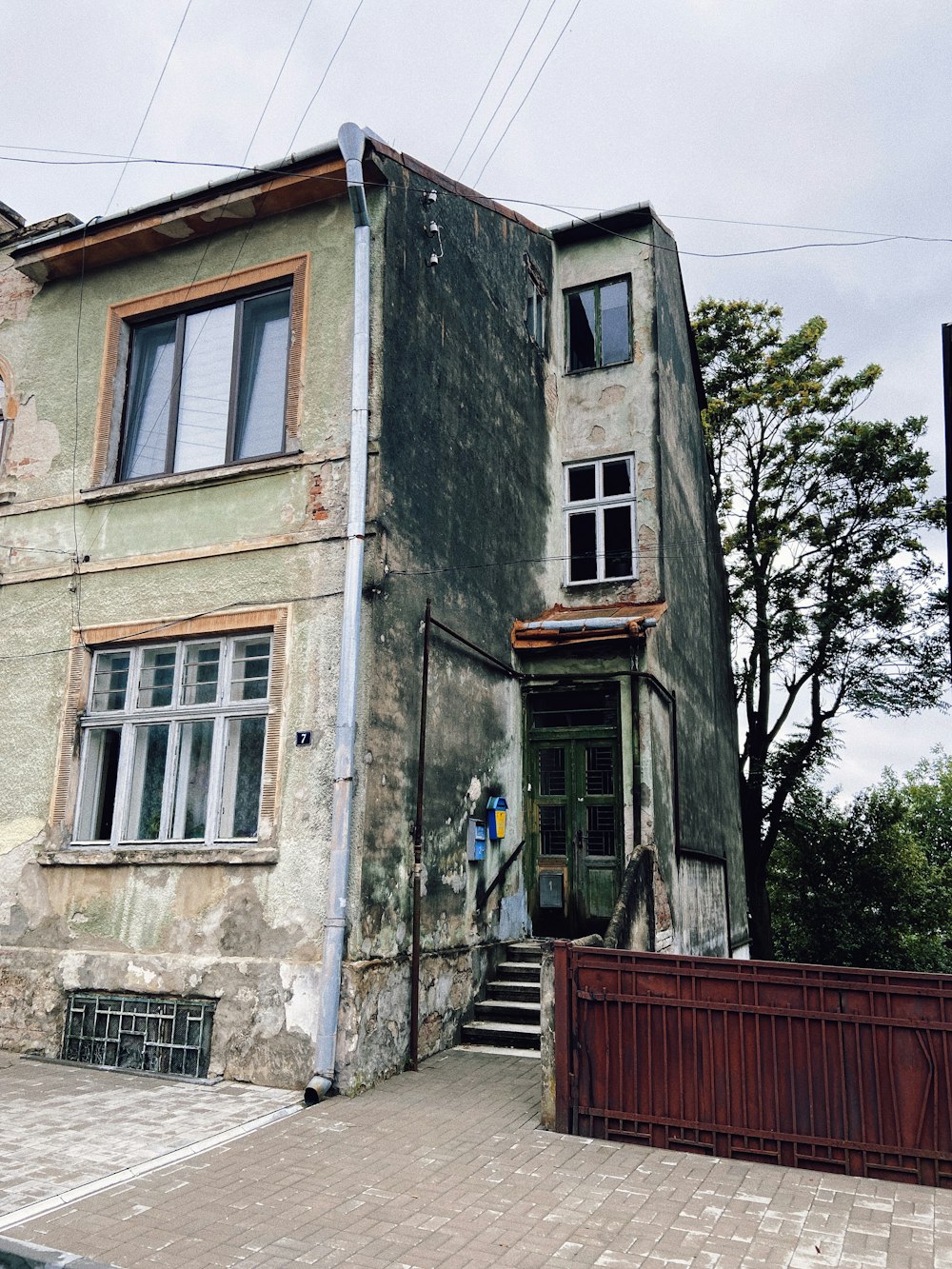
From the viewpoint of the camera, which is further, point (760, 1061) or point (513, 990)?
point (513, 990)

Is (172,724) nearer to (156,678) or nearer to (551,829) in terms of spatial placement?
(156,678)

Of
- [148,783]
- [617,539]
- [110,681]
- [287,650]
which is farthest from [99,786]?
[617,539]

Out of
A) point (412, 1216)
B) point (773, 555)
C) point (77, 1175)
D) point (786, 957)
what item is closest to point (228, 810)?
point (77, 1175)

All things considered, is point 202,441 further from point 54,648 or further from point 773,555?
point 773,555

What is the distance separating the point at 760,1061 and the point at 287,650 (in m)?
4.84

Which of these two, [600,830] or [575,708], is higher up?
[575,708]

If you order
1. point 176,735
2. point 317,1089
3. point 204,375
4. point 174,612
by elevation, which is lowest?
point 317,1089

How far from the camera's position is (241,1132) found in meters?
6.43

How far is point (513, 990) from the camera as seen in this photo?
978 centimetres

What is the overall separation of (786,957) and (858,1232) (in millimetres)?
25302

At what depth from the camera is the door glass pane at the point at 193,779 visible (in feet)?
28.8

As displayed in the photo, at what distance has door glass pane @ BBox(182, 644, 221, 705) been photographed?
898 centimetres

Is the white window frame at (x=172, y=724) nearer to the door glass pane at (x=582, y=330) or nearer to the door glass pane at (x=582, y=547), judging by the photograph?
the door glass pane at (x=582, y=547)

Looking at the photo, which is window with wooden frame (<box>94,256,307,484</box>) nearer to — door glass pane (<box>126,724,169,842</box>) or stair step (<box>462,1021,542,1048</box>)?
door glass pane (<box>126,724,169,842</box>)
